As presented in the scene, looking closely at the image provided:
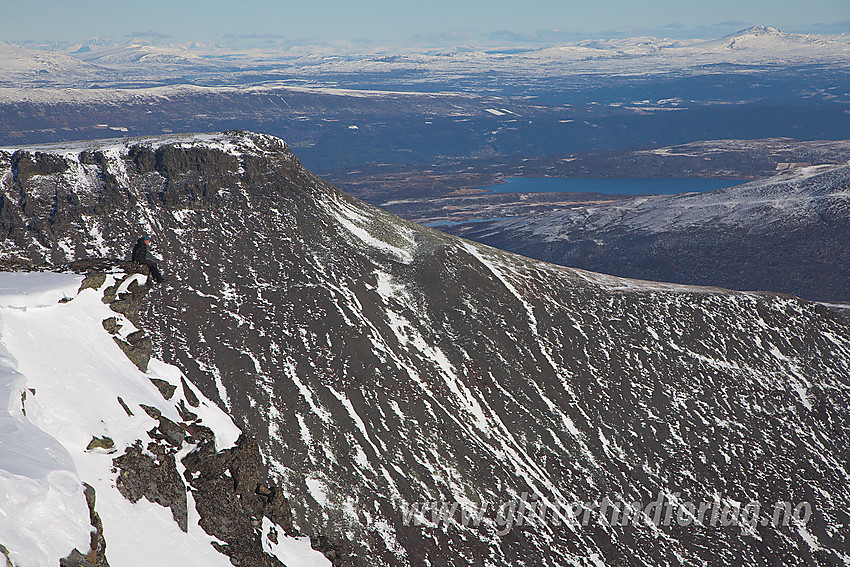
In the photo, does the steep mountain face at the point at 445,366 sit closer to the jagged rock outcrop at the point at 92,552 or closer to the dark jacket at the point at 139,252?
the dark jacket at the point at 139,252

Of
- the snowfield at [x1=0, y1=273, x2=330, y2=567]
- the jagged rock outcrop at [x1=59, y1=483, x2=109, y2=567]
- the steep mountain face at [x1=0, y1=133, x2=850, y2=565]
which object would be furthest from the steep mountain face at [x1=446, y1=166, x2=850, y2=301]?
the jagged rock outcrop at [x1=59, y1=483, x2=109, y2=567]

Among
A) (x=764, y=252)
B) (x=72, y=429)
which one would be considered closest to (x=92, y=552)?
(x=72, y=429)

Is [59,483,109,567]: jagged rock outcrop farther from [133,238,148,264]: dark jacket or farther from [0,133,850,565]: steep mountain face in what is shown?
[133,238,148,264]: dark jacket

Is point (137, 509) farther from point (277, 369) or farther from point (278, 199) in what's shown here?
point (278, 199)

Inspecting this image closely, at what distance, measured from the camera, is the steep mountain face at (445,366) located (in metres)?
61.1

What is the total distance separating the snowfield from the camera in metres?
26.4

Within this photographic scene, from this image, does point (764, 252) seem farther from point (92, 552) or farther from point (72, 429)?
point (92, 552)

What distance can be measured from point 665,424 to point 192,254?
55546 millimetres

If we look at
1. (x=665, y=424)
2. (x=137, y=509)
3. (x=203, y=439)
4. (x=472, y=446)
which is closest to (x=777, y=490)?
(x=665, y=424)

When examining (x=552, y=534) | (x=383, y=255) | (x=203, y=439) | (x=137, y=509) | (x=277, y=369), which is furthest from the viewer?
(x=383, y=255)

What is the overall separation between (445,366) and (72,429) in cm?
4533

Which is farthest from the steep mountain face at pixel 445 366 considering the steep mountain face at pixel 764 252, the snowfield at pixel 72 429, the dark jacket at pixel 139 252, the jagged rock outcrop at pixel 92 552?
the steep mountain face at pixel 764 252

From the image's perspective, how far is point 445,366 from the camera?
76.2m

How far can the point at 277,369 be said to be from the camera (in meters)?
67.2
